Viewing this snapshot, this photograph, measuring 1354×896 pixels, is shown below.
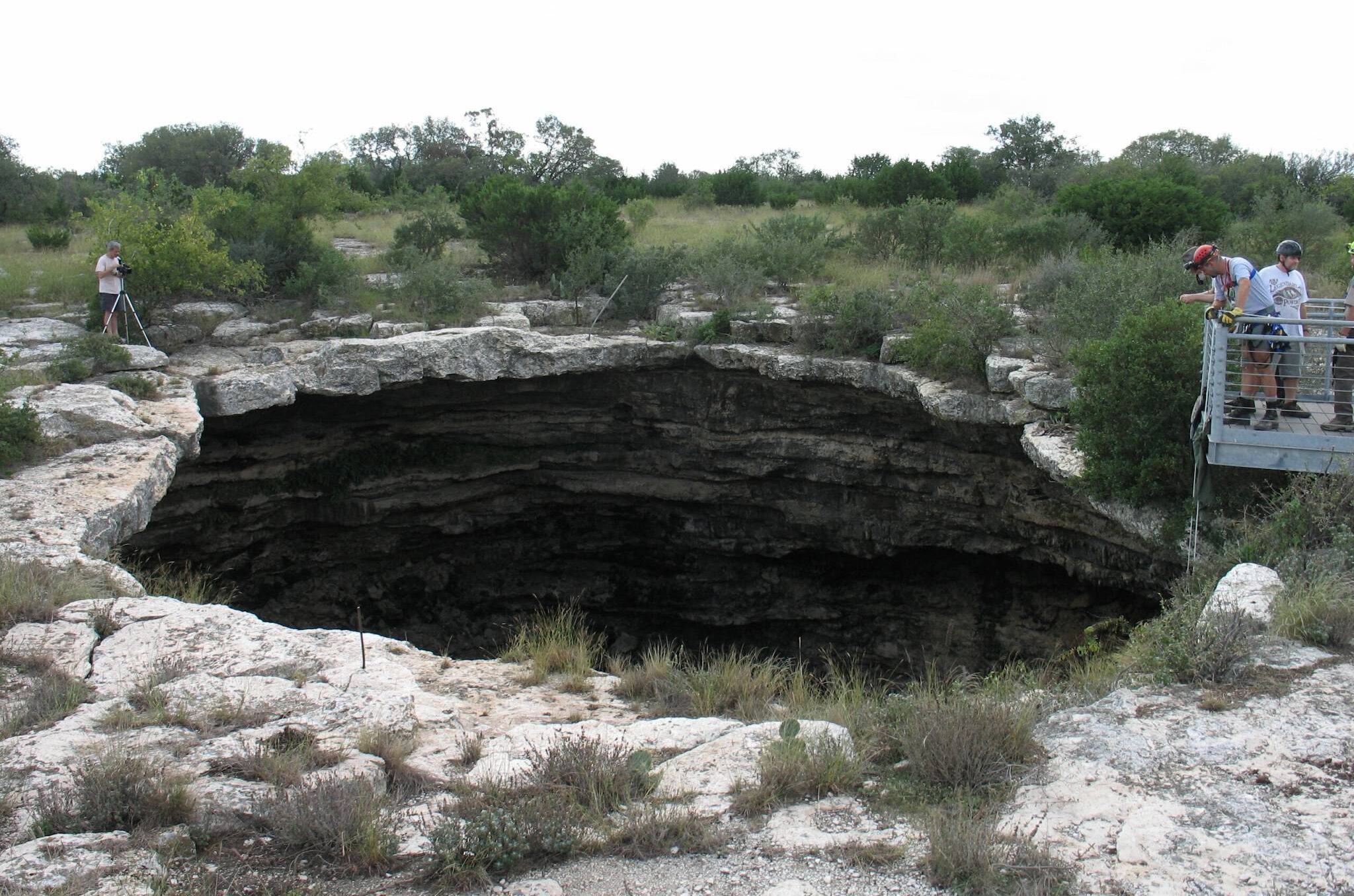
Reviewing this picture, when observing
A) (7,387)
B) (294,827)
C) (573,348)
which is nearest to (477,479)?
(573,348)

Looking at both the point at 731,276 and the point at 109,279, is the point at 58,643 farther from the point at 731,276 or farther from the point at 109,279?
the point at 731,276

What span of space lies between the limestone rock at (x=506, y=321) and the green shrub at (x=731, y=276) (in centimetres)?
242

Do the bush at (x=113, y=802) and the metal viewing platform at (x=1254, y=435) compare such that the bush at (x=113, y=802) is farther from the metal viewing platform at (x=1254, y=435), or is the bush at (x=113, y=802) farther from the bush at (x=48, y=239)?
the bush at (x=48, y=239)

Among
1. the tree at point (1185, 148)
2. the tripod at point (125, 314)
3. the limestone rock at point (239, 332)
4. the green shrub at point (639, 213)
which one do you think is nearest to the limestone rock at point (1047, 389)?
the limestone rock at point (239, 332)

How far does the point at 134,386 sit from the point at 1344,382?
1053cm

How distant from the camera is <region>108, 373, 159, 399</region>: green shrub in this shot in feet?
30.8

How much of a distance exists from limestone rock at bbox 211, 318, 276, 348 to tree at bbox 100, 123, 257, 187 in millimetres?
15538

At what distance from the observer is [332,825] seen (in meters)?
3.82

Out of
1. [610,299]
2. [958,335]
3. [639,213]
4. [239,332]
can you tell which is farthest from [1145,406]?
[639,213]

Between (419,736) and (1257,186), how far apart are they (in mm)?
21403

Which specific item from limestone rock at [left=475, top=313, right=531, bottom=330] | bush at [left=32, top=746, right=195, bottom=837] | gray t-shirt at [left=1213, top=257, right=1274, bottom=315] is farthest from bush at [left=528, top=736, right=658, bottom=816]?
limestone rock at [left=475, top=313, right=531, bottom=330]

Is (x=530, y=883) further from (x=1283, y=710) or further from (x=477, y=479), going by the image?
(x=477, y=479)

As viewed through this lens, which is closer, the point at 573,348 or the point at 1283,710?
the point at 1283,710

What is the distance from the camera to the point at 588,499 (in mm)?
14016
